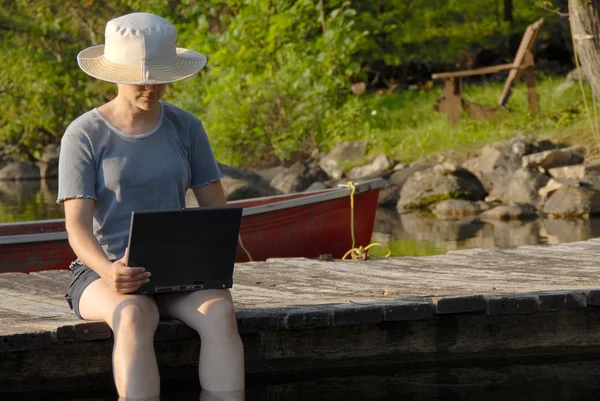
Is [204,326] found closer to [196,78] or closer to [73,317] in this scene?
[73,317]

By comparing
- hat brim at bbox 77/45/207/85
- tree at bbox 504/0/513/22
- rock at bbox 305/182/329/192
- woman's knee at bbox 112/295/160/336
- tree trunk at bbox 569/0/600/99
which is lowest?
rock at bbox 305/182/329/192

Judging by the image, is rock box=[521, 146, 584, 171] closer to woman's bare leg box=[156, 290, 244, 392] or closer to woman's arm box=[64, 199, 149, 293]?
woman's bare leg box=[156, 290, 244, 392]

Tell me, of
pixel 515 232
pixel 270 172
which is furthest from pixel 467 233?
pixel 270 172

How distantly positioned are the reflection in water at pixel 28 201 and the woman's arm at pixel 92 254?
465 inches

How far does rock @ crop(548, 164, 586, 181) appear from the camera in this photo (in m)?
15.8

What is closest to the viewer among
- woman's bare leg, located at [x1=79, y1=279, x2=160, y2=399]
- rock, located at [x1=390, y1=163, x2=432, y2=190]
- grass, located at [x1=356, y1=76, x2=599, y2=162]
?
woman's bare leg, located at [x1=79, y1=279, x2=160, y2=399]

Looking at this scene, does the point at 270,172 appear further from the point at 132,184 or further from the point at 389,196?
the point at 132,184

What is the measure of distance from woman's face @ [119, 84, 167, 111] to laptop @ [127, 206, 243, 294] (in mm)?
516

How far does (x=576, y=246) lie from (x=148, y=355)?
4.35 metres

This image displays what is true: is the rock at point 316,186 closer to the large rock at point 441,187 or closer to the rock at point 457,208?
the large rock at point 441,187

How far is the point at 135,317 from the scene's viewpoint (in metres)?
4.28

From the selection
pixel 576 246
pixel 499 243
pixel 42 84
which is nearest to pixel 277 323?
pixel 576 246

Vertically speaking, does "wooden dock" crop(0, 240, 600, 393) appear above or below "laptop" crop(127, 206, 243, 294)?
below

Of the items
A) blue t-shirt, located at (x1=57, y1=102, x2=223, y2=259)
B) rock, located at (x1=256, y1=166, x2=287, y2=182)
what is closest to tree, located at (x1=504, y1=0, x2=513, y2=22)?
rock, located at (x1=256, y1=166, x2=287, y2=182)
